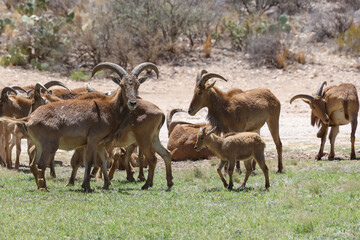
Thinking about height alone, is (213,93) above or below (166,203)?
above

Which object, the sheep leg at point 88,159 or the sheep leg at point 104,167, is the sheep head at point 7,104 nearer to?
the sheep leg at point 104,167

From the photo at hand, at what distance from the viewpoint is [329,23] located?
35.9 m

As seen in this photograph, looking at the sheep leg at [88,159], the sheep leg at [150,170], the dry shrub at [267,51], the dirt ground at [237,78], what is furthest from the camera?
the dry shrub at [267,51]

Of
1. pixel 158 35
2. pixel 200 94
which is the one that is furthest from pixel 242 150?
pixel 158 35

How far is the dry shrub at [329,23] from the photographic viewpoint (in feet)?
116

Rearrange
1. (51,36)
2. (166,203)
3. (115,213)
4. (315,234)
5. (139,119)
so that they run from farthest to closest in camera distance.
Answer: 1. (51,36)
2. (139,119)
3. (166,203)
4. (115,213)
5. (315,234)

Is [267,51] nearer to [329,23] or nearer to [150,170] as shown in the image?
[329,23]

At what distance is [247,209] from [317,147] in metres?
9.53

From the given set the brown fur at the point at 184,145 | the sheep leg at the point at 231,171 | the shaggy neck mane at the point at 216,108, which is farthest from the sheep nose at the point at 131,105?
the brown fur at the point at 184,145

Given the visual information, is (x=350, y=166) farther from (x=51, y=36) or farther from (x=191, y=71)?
(x=51, y=36)

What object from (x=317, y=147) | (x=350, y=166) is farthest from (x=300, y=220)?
(x=317, y=147)

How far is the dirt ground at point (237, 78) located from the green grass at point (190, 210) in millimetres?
11678

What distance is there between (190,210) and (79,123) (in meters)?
3.26

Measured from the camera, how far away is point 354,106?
17188 millimetres
